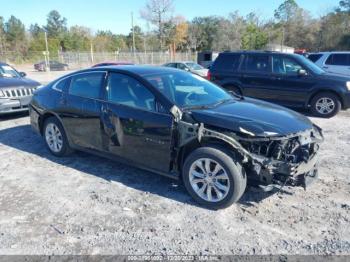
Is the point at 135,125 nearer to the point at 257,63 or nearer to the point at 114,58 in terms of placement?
the point at 257,63

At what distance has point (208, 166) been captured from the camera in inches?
151

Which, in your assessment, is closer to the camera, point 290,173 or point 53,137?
point 290,173

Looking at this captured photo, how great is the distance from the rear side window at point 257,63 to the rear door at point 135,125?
19.1 ft

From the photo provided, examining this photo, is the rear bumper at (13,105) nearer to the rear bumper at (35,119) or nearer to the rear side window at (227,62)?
the rear bumper at (35,119)

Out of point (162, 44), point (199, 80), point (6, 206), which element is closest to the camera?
point (6, 206)

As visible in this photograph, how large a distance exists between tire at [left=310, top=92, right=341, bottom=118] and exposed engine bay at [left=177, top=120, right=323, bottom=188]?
5.54 m

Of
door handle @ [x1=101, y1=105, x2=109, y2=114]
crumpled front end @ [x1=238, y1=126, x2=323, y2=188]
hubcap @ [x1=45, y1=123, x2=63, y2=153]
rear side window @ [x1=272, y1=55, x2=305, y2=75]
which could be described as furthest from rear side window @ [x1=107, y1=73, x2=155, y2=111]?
rear side window @ [x1=272, y1=55, x2=305, y2=75]

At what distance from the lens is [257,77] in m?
9.51

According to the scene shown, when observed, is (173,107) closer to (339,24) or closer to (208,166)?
(208,166)

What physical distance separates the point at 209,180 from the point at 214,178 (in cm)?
7

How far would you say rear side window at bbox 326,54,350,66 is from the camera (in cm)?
1310

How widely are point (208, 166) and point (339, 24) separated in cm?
6275

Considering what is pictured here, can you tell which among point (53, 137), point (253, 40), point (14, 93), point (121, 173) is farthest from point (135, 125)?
point (253, 40)

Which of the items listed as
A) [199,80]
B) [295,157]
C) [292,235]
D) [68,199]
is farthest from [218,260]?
[199,80]
